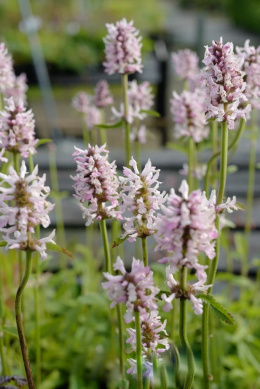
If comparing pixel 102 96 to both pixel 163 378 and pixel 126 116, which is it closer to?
pixel 126 116

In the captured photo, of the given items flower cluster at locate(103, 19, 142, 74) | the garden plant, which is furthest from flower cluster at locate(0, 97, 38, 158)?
flower cluster at locate(103, 19, 142, 74)

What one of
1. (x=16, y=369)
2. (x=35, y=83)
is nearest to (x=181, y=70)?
(x=16, y=369)

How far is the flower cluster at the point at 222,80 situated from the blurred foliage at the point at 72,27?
5.09 meters

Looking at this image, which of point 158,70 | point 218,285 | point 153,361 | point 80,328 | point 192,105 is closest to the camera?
point 153,361

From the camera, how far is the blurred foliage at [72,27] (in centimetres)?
601

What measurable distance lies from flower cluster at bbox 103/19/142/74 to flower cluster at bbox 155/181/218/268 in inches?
28.3

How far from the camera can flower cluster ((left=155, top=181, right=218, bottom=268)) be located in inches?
30.9

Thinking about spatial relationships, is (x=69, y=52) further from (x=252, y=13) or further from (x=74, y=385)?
(x=252, y=13)

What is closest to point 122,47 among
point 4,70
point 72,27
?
point 4,70

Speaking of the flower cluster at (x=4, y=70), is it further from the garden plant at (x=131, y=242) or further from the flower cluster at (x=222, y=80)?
the flower cluster at (x=222, y=80)

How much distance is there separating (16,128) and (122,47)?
416 mm

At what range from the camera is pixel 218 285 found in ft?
9.72

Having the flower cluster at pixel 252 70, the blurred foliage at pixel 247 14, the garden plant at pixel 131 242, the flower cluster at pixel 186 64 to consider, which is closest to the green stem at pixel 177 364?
the garden plant at pixel 131 242

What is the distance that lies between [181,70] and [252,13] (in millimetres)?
10748
